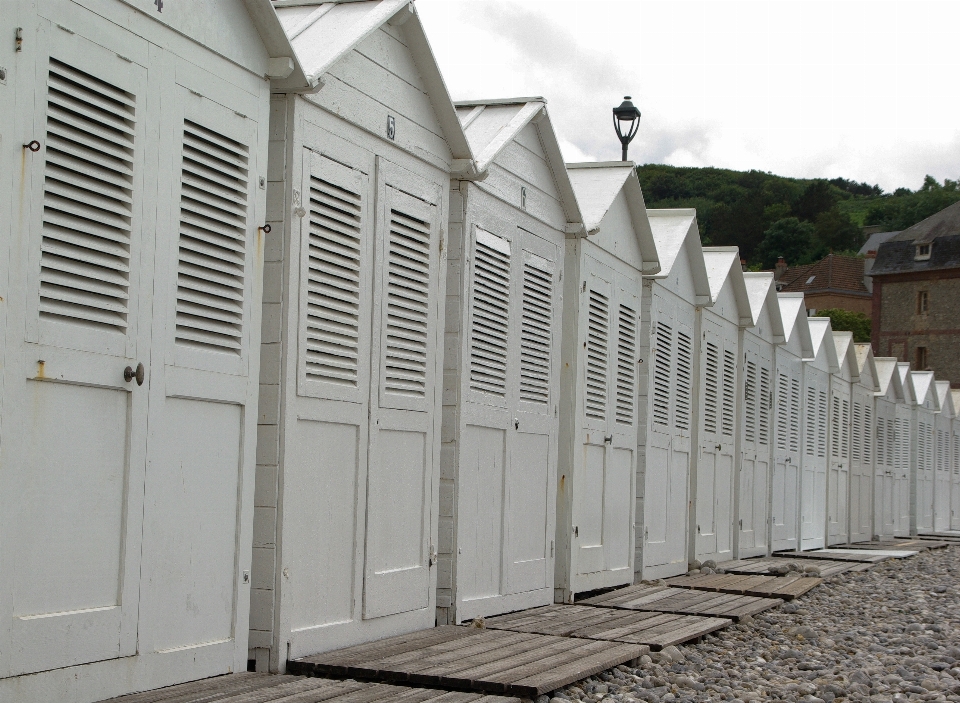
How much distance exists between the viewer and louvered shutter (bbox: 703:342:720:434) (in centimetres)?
1390

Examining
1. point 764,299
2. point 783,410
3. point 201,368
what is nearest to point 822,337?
point 783,410

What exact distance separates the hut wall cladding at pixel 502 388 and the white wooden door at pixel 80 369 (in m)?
3.02

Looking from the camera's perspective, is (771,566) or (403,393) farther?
(771,566)

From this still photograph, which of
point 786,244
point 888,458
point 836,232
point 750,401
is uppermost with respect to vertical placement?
point 836,232

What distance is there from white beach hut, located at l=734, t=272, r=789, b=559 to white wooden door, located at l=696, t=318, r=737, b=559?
46cm

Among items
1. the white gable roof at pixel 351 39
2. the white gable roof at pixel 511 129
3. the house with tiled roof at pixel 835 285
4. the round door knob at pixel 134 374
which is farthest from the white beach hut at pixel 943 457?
the house with tiled roof at pixel 835 285

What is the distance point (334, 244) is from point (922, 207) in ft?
366

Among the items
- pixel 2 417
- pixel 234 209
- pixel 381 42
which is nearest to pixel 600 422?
pixel 381 42

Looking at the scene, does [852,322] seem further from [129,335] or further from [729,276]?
[129,335]

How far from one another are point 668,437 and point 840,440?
10077mm

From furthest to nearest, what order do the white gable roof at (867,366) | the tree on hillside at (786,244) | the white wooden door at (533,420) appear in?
the tree on hillside at (786,244)
the white gable roof at (867,366)
the white wooden door at (533,420)

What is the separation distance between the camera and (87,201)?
176 inches

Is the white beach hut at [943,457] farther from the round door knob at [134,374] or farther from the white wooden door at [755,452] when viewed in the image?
the round door knob at [134,374]

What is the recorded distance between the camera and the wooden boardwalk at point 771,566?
13547 millimetres
